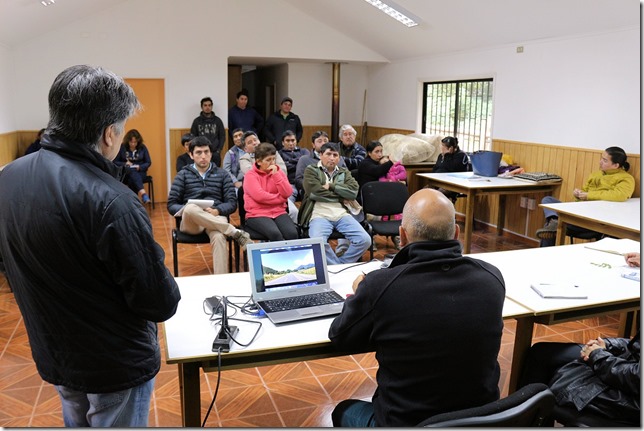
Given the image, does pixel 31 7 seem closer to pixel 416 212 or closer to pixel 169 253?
pixel 169 253

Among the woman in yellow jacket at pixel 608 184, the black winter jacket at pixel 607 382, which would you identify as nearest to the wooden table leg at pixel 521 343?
the black winter jacket at pixel 607 382

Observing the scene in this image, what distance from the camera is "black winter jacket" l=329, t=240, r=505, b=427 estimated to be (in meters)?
1.69

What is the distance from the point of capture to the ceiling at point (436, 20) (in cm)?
557

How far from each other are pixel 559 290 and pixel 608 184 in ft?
10.4

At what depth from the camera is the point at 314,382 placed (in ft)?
10.7

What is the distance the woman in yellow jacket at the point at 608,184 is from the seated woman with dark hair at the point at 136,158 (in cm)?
530

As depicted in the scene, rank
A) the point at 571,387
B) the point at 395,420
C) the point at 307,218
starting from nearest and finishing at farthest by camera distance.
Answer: the point at 395,420 < the point at 571,387 < the point at 307,218

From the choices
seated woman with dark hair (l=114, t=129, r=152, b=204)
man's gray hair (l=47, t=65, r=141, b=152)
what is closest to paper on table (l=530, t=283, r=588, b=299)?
man's gray hair (l=47, t=65, r=141, b=152)

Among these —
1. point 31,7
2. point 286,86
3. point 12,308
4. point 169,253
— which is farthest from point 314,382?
point 286,86

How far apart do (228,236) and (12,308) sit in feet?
5.60

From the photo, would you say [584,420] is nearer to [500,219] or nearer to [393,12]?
[500,219]

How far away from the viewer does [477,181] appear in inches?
240

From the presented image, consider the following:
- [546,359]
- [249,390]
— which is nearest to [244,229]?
[249,390]

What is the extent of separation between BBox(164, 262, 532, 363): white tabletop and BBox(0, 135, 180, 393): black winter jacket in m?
0.39
